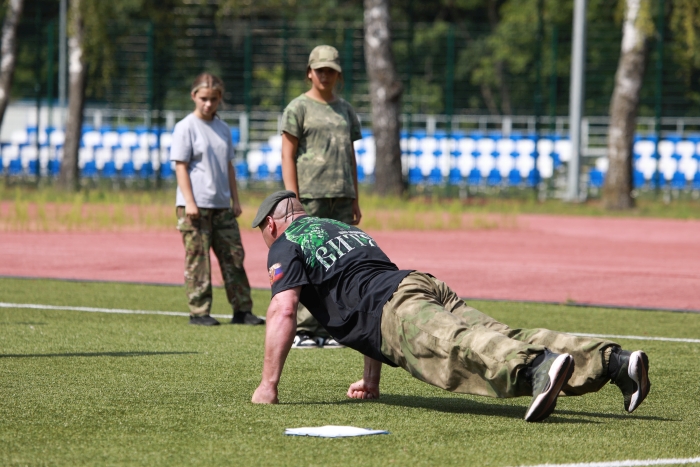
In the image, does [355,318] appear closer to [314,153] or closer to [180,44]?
[314,153]

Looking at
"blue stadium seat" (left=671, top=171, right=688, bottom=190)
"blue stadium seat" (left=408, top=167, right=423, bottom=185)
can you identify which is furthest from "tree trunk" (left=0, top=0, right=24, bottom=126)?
"blue stadium seat" (left=671, top=171, right=688, bottom=190)

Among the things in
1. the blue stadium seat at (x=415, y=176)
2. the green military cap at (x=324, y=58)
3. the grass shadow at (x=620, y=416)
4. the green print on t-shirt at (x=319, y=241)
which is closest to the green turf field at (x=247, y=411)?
the grass shadow at (x=620, y=416)

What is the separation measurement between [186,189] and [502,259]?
22.2ft

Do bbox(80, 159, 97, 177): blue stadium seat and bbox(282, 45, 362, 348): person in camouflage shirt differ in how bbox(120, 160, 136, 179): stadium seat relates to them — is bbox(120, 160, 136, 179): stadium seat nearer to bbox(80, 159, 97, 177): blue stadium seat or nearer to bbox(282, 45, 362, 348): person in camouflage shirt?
bbox(80, 159, 97, 177): blue stadium seat

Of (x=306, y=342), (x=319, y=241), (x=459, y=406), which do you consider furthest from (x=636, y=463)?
Answer: (x=306, y=342)

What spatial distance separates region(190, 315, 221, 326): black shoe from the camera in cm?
914

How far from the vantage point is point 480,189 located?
28562 millimetres

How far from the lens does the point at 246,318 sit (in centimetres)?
931

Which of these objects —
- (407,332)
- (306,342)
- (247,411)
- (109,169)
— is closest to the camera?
(407,332)

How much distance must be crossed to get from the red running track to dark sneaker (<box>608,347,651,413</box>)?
18.5 ft

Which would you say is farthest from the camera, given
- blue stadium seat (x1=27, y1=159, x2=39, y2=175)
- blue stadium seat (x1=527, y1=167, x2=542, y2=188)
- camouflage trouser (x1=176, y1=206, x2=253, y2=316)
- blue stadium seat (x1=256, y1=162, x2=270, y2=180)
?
blue stadium seat (x1=27, y1=159, x2=39, y2=175)

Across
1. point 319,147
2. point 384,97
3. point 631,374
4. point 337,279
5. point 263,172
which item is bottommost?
point 631,374

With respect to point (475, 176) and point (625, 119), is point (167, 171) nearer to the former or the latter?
point (475, 176)

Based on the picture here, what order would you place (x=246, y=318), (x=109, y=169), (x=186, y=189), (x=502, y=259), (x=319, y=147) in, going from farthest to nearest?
(x=109, y=169) → (x=502, y=259) → (x=246, y=318) → (x=186, y=189) → (x=319, y=147)
